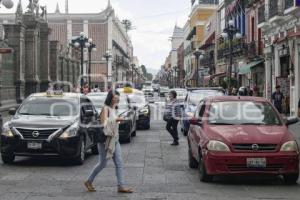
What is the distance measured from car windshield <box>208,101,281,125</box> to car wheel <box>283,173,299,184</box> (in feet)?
3.78

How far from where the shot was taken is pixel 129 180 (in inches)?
447

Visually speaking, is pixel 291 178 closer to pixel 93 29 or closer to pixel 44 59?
pixel 44 59

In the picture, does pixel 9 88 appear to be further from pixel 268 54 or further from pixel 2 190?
pixel 2 190

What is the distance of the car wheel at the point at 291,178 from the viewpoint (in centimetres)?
1073

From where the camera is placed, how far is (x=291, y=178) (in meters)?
10.8

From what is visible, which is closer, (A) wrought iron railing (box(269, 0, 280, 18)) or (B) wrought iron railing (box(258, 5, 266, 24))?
(A) wrought iron railing (box(269, 0, 280, 18))

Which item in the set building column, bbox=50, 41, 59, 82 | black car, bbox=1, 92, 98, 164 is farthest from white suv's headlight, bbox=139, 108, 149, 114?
building column, bbox=50, 41, 59, 82

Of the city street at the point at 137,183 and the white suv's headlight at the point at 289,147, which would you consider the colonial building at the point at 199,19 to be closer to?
the city street at the point at 137,183

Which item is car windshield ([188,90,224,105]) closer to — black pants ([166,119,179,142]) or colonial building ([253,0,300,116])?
black pants ([166,119,179,142])

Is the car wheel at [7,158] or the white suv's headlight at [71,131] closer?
the white suv's headlight at [71,131]

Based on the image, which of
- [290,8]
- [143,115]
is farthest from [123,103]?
[290,8]

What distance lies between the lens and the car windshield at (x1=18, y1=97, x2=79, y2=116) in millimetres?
14188

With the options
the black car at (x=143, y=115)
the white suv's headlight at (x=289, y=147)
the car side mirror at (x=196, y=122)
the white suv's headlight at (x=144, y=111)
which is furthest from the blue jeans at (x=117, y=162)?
the white suv's headlight at (x=144, y=111)

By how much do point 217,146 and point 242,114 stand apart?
140 cm
